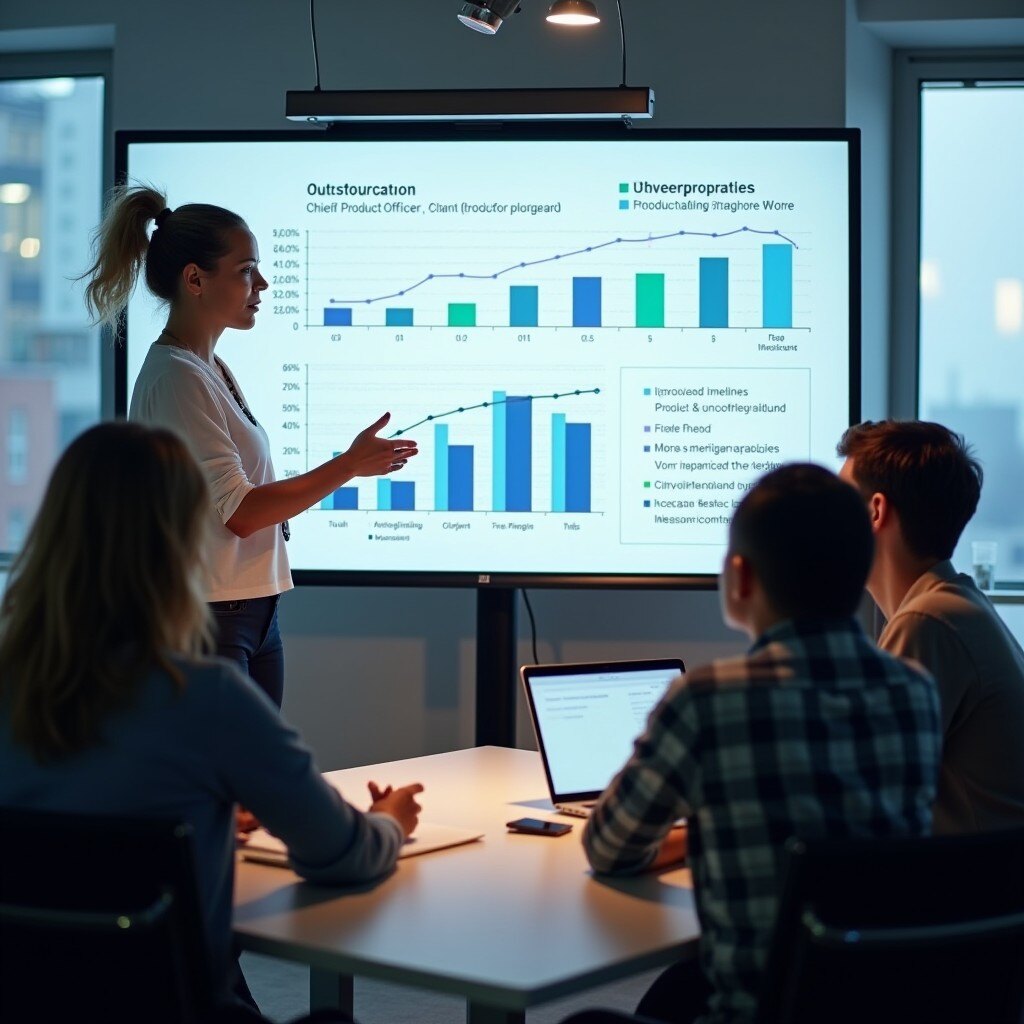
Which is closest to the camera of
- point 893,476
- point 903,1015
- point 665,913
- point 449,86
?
point 903,1015

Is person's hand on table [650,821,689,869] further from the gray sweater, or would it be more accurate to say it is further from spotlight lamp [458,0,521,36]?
spotlight lamp [458,0,521,36]

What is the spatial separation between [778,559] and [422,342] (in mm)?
2232

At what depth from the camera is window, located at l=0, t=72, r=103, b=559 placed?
443cm

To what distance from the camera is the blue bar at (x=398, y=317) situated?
3643mm

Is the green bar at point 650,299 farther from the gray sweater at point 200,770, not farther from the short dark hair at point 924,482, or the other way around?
the gray sweater at point 200,770

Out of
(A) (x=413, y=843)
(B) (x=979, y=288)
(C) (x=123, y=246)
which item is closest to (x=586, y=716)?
(A) (x=413, y=843)

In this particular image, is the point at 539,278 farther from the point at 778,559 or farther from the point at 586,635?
the point at 778,559

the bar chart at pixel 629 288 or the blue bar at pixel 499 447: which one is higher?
the bar chart at pixel 629 288

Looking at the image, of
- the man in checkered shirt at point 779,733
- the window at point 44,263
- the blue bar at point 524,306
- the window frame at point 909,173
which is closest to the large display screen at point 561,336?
the blue bar at point 524,306

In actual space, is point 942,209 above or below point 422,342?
above

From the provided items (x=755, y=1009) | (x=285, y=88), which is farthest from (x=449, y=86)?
(x=755, y=1009)

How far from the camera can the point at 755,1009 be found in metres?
1.46

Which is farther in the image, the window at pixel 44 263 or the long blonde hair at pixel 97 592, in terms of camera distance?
the window at pixel 44 263

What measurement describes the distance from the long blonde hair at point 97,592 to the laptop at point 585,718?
0.81 metres
